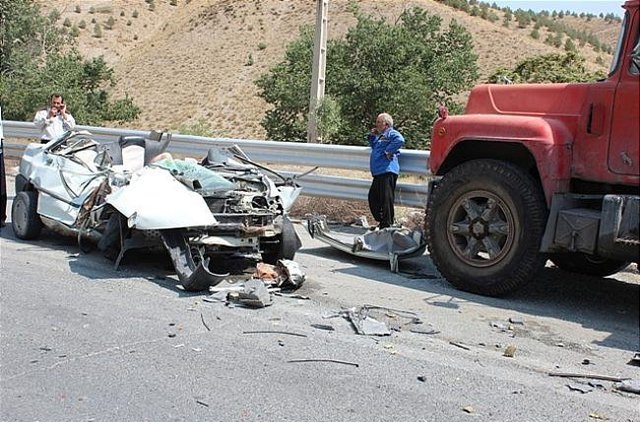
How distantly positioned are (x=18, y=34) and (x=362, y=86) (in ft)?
60.0

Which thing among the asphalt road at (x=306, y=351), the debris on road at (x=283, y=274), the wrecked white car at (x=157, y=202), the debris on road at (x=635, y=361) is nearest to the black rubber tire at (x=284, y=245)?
the wrecked white car at (x=157, y=202)

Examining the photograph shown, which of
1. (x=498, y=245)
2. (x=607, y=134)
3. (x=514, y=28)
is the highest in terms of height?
(x=514, y=28)

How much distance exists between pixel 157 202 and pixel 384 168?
3339 millimetres

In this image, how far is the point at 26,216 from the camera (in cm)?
842

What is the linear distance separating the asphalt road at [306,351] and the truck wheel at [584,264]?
3.9 inches

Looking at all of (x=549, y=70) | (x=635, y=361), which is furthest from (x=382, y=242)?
(x=549, y=70)

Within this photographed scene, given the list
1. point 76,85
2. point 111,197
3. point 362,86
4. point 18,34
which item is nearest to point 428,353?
point 111,197

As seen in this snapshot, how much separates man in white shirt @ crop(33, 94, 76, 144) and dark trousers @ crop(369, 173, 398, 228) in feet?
17.1

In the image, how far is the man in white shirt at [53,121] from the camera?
11.6 m

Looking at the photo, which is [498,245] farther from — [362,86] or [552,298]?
[362,86]

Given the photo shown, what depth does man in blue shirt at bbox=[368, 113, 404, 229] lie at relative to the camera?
361 inches

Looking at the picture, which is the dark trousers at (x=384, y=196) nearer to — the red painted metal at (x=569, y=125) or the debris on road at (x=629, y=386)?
the red painted metal at (x=569, y=125)

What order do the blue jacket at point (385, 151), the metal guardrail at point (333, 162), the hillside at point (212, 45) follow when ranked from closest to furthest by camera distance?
1. the blue jacket at point (385, 151)
2. the metal guardrail at point (333, 162)
3. the hillside at point (212, 45)

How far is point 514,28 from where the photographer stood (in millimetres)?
47812
